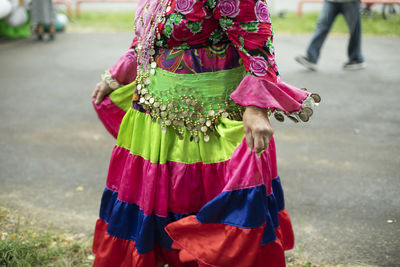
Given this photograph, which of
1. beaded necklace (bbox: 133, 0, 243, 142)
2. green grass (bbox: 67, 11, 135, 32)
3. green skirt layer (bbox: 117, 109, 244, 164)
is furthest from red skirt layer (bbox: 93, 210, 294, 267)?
green grass (bbox: 67, 11, 135, 32)

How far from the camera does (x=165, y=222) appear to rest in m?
2.02

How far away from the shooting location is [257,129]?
170 centimetres

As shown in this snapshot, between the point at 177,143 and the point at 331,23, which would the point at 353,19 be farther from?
the point at 177,143

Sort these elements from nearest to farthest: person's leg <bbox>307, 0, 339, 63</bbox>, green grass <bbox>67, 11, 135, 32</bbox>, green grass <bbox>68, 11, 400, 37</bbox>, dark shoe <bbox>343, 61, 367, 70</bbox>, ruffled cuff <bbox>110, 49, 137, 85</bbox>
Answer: ruffled cuff <bbox>110, 49, 137, 85</bbox> → person's leg <bbox>307, 0, 339, 63</bbox> → dark shoe <bbox>343, 61, 367, 70</bbox> → green grass <bbox>68, 11, 400, 37</bbox> → green grass <bbox>67, 11, 135, 32</bbox>

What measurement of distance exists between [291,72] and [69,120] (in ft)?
11.9

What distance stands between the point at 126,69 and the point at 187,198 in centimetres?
75

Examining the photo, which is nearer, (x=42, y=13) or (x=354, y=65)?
(x=354, y=65)

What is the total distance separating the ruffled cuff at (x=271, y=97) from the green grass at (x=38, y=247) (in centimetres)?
156

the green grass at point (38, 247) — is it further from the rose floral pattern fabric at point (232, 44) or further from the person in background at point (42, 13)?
the person in background at point (42, 13)

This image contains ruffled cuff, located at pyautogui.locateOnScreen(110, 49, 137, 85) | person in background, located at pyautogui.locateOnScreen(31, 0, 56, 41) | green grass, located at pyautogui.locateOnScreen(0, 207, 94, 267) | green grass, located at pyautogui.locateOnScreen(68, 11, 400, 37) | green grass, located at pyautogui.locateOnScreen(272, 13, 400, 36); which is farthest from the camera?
green grass, located at pyautogui.locateOnScreen(68, 11, 400, 37)

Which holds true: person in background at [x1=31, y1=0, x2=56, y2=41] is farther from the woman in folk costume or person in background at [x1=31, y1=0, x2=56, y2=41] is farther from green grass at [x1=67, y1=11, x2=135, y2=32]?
the woman in folk costume

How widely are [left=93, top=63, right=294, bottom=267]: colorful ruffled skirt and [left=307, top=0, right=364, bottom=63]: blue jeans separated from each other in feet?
18.2

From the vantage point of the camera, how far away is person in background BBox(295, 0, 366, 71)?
281 inches

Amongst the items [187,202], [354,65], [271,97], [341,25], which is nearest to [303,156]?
[187,202]
